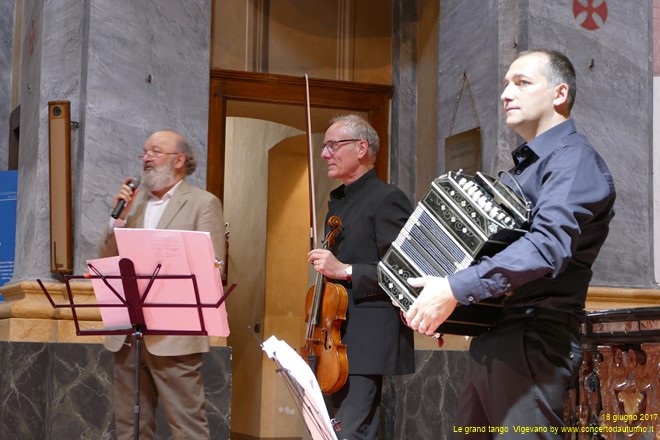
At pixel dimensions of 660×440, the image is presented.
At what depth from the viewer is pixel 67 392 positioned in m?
6.31

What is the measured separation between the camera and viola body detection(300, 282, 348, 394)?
445cm

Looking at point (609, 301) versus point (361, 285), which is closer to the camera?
point (361, 285)

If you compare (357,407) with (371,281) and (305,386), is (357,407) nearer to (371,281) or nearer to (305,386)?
(371,281)

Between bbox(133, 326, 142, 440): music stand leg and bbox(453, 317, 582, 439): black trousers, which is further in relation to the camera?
bbox(133, 326, 142, 440): music stand leg

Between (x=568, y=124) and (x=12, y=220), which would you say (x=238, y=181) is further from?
(x=568, y=124)

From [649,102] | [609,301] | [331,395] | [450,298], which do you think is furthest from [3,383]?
[649,102]

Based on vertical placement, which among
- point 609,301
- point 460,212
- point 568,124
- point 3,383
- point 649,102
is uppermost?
point 649,102

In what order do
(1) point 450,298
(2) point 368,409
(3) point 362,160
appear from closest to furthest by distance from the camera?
(1) point 450,298 → (2) point 368,409 → (3) point 362,160

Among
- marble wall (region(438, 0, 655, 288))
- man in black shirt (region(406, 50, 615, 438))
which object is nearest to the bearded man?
man in black shirt (region(406, 50, 615, 438))

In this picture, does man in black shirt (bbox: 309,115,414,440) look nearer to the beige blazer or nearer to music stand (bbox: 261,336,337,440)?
the beige blazer

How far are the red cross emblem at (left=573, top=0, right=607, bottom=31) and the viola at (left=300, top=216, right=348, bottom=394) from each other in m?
3.39

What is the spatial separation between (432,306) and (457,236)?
24 cm

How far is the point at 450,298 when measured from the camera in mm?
2697

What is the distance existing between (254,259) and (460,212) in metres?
8.09
